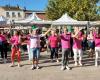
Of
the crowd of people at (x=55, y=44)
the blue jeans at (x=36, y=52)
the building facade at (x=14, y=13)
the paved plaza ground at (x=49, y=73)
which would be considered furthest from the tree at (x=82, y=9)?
the building facade at (x=14, y=13)

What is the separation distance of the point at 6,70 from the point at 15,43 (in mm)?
1589

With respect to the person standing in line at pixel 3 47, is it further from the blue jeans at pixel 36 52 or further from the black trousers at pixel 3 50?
the blue jeans at pixel 36 52

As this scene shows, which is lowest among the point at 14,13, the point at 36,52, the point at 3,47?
the point at 36,52

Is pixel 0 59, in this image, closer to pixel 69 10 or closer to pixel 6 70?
pixel 6 70

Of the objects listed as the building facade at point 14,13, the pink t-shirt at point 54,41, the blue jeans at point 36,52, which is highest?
the building facade at point 14,13

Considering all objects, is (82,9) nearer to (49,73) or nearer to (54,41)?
(54,41)

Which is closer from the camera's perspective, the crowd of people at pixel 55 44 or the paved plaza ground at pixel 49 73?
the paved plaza ground at pixel 49 73

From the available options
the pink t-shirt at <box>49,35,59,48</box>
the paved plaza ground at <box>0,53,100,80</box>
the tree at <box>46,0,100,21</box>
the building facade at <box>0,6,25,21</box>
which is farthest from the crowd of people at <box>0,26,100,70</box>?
the building facade at <box>0,6,25,21</box>

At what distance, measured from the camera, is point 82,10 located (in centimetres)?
4897

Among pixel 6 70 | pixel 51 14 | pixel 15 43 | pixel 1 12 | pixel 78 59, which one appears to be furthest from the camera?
pixel 1 12

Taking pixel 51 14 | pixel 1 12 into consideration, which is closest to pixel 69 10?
pixel 51 14

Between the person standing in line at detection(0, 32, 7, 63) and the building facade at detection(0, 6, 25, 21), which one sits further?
the building facade at detection(0, 6, 25, 21)

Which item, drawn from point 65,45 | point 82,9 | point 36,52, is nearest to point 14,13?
point 82,9

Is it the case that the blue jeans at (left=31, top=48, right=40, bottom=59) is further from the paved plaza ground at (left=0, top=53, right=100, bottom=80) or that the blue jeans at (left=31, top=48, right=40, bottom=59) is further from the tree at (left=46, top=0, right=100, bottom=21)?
the tree at (left=46, top=0, right=100, bottom=21)
